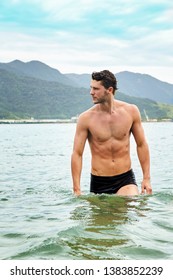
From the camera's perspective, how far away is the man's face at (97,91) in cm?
828

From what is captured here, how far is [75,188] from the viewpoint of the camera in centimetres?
898

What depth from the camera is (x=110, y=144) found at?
8.89 m

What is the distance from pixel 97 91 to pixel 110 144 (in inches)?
44.5

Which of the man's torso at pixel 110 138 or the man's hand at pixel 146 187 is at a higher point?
the man's torso at pixel 110 138

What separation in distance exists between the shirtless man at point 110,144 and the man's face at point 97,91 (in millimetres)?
91

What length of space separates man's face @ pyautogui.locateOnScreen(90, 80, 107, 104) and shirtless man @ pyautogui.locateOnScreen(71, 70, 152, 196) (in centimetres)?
9

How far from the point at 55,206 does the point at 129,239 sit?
3.44 m

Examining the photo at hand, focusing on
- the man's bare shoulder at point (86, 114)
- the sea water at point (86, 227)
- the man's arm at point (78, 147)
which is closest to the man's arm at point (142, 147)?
the sea water at point (86, 227)

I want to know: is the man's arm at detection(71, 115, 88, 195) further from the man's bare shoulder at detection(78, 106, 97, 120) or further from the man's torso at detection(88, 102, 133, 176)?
the man's torso at detection(88, 102, 133, 176)

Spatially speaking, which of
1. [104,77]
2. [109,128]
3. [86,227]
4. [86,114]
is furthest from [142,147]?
[86,227]

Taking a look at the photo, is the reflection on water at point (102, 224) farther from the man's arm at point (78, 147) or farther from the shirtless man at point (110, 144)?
the man's arm at point (78, 147)

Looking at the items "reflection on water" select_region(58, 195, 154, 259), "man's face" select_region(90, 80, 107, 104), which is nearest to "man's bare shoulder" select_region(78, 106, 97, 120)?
"man's face" select_region(90, 80, 107, 104)

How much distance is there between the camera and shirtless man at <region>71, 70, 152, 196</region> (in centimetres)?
876
